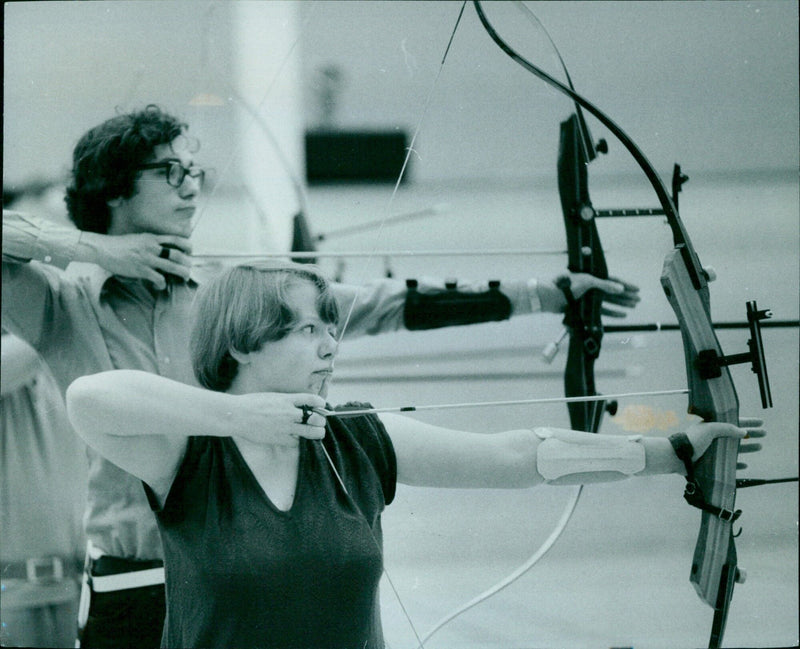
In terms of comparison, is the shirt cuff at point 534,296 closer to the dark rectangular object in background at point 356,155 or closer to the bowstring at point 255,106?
the dark rectangular object in background at point 356,155

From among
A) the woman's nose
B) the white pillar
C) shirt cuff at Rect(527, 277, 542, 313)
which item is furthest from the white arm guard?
the white pillar

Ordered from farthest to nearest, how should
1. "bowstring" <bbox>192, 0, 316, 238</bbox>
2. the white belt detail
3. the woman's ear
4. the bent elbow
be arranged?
"bowstring" <bbox>192, 0, 316, 238</bbox>, the white belt detail, the woman's ear, the bent elbow

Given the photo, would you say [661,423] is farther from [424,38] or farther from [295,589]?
[424,38]

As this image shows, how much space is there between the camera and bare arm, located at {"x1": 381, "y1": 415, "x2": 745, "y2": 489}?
3.99 feet

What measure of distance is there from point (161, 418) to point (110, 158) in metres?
0.47

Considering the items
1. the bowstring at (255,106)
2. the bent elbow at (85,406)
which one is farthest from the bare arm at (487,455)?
the bowstring at (255,106)

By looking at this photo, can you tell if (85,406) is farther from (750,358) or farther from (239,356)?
(750,358)

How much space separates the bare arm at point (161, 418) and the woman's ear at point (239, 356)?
51mm

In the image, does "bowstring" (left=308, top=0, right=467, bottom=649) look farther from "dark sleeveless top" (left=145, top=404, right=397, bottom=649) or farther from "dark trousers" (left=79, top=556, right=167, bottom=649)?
"dark trousers" (left=79, top=556, right=167, bottom=649)

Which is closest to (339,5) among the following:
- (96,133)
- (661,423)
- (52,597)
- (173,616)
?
(96,133)

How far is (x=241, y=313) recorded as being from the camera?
119 cm

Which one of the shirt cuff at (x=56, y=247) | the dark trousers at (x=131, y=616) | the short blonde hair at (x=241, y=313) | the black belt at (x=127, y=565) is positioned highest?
the shirt cuff at (x=56, y=247)

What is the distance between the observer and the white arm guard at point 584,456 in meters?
1.23

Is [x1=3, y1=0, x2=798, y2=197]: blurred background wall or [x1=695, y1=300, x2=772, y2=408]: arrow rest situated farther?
[x1=3, y1=0, x2=798, y2=197]: blurred background wall
